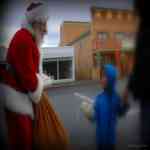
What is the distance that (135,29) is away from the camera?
6.38 ft

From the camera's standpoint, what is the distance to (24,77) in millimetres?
2027

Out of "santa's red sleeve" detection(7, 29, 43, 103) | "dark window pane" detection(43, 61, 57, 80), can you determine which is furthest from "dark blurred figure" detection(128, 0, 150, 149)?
"santa's red sleeve" detection(7, 29, 43, 103)

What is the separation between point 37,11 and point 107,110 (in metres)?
0.71

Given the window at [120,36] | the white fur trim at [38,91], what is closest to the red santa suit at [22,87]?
the white fur trim at [38,91]

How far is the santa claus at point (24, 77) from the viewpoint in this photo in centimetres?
202

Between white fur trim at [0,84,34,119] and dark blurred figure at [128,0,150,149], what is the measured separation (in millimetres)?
615

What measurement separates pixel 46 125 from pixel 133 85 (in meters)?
0.58

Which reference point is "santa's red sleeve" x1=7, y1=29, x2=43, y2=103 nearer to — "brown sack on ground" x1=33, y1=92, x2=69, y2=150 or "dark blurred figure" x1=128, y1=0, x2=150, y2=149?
"brown sack on ground" x1=33, y1=92, x2=69, y2=150

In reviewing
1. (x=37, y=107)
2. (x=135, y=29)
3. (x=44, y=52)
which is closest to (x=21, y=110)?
(x=37, y=107)

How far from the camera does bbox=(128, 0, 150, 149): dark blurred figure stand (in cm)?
191

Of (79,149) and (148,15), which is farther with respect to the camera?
(79,149)

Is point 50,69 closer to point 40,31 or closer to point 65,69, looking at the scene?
point 65,69

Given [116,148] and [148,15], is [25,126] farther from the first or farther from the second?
[148,15]

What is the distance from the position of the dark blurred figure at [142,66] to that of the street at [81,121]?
0.32 ft
